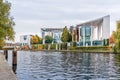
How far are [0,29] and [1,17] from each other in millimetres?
1471

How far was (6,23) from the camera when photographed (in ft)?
141

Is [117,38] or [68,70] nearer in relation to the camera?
[68,70]

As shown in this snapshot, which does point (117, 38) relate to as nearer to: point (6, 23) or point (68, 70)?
point (68, 70)

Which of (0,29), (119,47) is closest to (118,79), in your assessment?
(0,29)

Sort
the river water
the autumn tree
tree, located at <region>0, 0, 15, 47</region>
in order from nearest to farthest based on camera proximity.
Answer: the river water < tree, located at <region>0, 0, 15, 47</region> < the autumn tree

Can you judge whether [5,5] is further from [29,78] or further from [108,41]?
[108,41]

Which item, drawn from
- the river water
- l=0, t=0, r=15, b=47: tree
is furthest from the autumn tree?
l=0, t=0, r=15, b=47: tree

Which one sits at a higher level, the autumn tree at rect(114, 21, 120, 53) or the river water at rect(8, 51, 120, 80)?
the autumn tree at rect(114, 21, 120, 53)

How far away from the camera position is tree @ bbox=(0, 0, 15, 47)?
4096cm

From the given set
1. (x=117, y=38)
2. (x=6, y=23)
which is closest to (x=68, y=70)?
(x=6, y=23)

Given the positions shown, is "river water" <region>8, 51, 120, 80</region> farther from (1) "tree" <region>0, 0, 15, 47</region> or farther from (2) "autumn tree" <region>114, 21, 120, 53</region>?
(2) "autumn tree" <region>114, 21, 120, 53</region>

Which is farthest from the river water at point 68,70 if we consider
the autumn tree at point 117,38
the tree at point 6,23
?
the autumn tree at point 117,38

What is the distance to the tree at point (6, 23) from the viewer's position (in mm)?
40963

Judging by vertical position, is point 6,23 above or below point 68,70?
above
